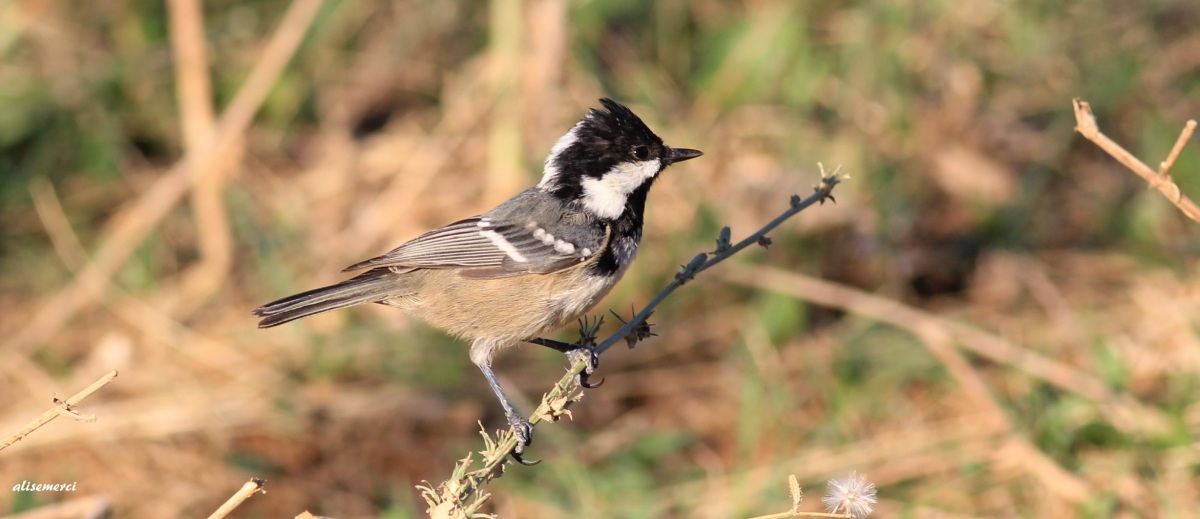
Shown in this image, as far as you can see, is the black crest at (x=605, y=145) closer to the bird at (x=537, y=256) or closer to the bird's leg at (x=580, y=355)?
the bird at (x=537, y=256)

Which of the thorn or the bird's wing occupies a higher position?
the bird's wing

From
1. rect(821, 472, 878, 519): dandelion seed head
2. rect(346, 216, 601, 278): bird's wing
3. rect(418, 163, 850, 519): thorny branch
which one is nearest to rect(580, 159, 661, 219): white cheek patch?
rect(346, 216, 601, 278): bird's wing

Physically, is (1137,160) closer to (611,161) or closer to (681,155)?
(681,155)

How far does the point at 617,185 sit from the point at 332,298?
878 mm

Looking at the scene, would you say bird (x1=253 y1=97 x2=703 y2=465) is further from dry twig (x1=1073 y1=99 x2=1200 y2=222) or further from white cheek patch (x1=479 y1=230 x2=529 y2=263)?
dry twig (x1=1073 y1=99 x2=1200 y2=222)

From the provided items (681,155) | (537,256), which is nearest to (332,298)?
(537,256)

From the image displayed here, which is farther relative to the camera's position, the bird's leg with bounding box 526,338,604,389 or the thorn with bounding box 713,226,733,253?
the bird's leg with bounding box 526,338,604,389

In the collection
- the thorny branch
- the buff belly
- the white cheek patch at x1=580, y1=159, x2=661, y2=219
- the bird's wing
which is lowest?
the thorny branch

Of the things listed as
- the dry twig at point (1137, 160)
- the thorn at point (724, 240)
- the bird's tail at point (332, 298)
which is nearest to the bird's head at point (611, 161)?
the bird's tail at point (332, 298)

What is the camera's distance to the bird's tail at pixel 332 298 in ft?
9.81

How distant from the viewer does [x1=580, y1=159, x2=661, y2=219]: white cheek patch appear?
3.29 m

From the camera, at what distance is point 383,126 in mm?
6109

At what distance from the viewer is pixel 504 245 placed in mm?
3270

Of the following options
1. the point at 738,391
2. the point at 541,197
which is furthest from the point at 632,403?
the point at 541,197
